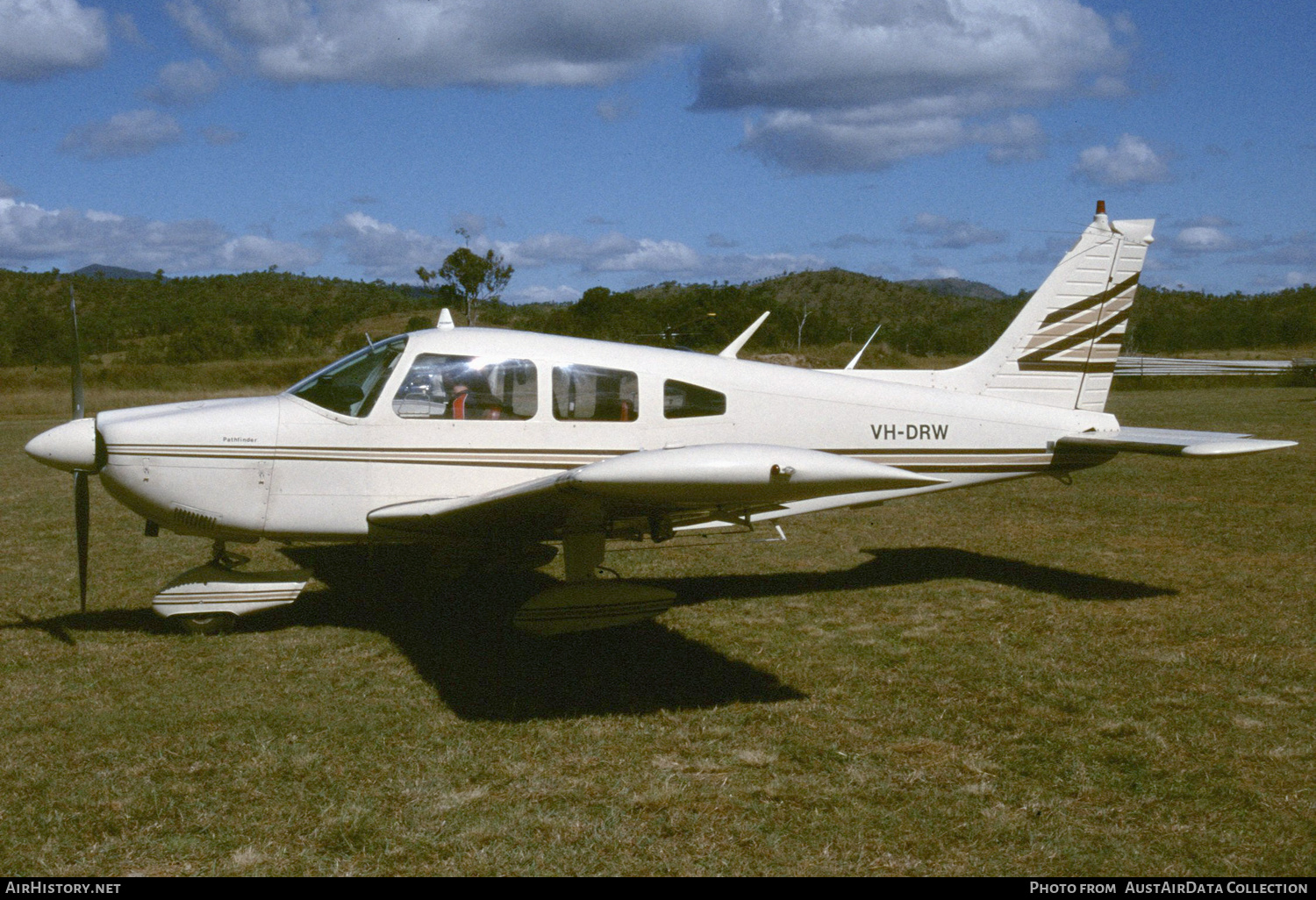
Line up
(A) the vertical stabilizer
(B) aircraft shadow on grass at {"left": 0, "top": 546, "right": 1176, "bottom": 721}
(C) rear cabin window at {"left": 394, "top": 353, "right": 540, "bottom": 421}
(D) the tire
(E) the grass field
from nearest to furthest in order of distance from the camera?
(E) the grass field < (B) aircraft shadow on grass at {"left": 0, "top": 546, "right": 1176, "bottom": 721} < (C) rear cabin window at {"left": 394, "top": 353, "right": 540, "bottom": 421} < (D) the tire < (A) the vertical stabilizer

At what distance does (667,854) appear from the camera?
3504 mm

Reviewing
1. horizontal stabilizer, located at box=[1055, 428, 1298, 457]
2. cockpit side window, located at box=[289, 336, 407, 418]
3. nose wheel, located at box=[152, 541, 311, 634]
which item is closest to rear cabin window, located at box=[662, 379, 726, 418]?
cockpit side window, located at box=[289, 336, 407, 418]

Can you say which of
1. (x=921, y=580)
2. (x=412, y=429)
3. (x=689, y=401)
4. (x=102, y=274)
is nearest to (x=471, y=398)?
(x=412, y=429)

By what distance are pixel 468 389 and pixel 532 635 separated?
1.75 meters

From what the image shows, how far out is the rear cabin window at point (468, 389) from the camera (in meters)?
6.08

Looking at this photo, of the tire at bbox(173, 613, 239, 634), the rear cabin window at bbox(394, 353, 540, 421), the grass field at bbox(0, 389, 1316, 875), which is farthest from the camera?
the tire at bbox(173, 613, 239, 634)

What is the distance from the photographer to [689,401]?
6.51m

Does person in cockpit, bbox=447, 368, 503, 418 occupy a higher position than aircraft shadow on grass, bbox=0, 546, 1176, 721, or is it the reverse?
person in cockpit, bbox=447, 368, 503, 418

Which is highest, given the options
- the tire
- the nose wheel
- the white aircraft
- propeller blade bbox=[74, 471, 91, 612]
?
the white aircraft

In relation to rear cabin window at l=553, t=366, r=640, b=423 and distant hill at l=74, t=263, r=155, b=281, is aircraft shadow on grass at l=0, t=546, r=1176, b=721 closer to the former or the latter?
rear cabin window at l=553, t=366, r=640, b=423

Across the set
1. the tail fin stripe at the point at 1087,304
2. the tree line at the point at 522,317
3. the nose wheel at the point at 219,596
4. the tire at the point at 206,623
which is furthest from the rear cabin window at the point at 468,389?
the tree line at the point at 522,317

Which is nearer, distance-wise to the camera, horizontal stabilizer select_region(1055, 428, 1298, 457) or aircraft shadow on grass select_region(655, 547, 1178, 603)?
horizontal stabilizer select_region(1055, 428, 1298, 457)

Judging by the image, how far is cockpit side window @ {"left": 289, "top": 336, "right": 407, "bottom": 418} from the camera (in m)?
6.08

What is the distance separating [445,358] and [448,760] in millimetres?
2814
